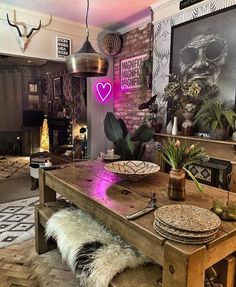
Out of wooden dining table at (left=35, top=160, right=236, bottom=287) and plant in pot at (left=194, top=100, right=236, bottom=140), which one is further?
plant in pot at (left=194, top=100, right=236, bottom=140)

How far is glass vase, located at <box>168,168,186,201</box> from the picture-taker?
1.46 meters

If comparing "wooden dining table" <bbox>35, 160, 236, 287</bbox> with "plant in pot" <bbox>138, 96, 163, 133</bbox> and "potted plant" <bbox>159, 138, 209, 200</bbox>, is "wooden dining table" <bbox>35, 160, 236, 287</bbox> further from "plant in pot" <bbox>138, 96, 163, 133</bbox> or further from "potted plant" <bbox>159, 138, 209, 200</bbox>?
"plant in pot" <bbox>138, 96, 163, 133</bbox>

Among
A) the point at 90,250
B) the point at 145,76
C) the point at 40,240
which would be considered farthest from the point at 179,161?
the point at 145,76

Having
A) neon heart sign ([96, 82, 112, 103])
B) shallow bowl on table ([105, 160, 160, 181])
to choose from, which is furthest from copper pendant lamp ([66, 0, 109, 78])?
neon heart sign ([96, 82, 112, 103])

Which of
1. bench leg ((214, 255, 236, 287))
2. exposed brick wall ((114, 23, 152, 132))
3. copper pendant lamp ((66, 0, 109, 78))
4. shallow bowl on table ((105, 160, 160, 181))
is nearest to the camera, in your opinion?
bench leg ((214, 255, 236, 287))

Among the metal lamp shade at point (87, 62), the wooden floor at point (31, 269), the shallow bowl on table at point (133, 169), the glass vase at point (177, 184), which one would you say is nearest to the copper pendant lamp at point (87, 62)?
the metal lamp shade at point (87, 62)

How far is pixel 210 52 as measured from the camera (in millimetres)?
2916

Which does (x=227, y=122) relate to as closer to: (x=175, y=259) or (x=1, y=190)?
(x=175, y=259)

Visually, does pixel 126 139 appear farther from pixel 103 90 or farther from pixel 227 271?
pixel 103 90

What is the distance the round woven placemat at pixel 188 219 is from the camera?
104cm

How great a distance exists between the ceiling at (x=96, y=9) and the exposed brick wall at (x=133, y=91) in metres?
0.26

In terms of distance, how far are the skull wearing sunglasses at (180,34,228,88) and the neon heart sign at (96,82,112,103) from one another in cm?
168

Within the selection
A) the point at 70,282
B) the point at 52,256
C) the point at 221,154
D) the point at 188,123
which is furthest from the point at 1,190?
the point at 221,154

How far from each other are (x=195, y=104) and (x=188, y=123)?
27 centimetres
